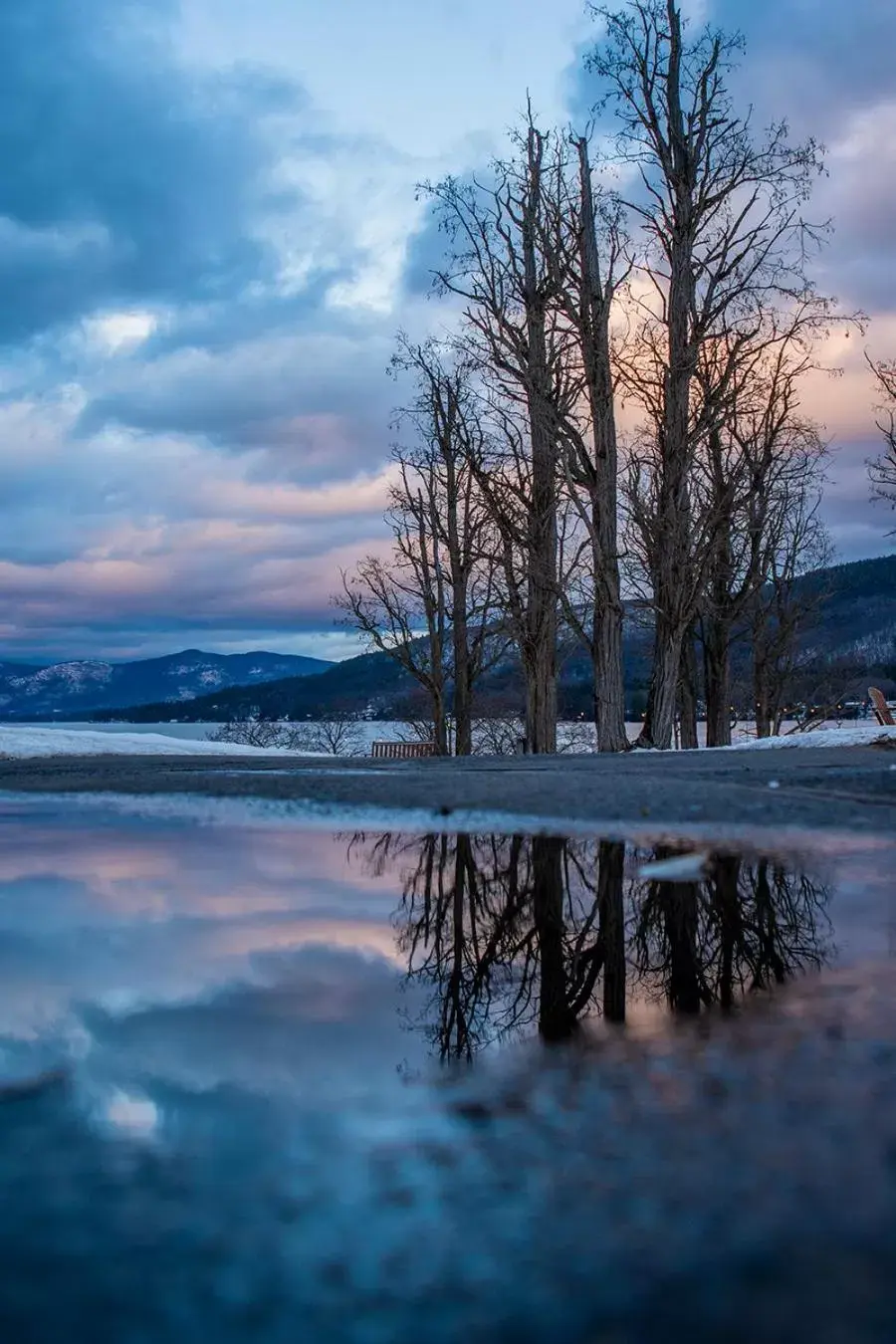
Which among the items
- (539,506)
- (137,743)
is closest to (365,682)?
(539,506)

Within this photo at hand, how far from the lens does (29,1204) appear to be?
1.02 meters

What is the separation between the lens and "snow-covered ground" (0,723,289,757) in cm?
1279

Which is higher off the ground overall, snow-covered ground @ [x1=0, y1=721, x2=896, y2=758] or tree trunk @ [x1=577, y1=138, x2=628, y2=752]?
tree trunk @ [x1=577, y1=138, x2=628, y2=752]

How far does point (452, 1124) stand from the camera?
1190 millimetres

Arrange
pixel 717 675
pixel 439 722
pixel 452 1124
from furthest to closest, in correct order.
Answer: pixel 717 675 < pixel 439 722 < pixel 452 1124

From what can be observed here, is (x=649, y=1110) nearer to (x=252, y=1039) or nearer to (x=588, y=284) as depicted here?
(x=252, y=1039)

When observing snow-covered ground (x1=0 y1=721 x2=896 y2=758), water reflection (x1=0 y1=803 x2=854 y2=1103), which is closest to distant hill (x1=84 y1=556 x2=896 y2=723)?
snow-covered ground (x1=0 y1=721 x2=896 y2=758)

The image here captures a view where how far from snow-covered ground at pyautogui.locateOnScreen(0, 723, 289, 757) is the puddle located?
10819 mm

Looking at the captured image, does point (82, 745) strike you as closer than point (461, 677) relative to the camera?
Yes

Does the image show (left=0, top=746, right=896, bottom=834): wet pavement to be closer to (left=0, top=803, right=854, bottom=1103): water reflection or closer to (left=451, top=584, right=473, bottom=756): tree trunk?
(left=0, top=803, right=854, bottom=1103): water reflection

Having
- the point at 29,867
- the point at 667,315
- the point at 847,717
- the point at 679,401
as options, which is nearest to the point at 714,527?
the point at 679,401

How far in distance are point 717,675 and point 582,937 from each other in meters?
28.7

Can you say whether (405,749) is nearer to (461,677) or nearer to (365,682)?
(461,677)

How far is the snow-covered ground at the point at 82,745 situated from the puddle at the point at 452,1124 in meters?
10.8
